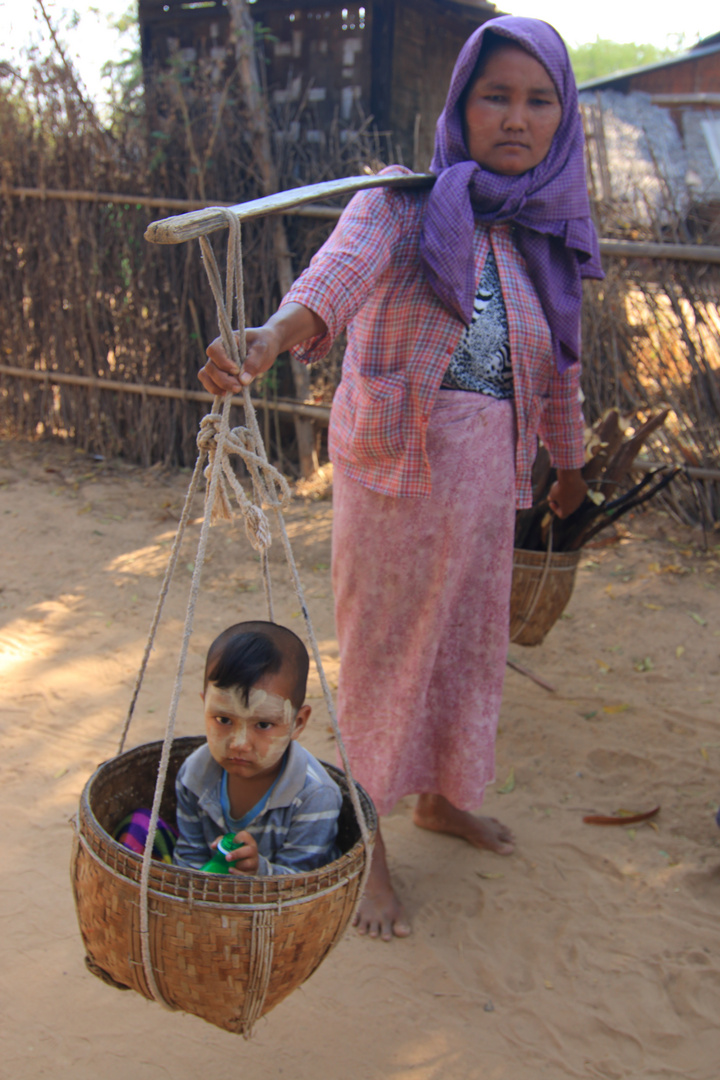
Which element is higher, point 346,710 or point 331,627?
point 346,710

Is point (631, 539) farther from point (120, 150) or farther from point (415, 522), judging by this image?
point (120, 150)

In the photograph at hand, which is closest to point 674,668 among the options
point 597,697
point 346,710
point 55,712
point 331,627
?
point 597,697

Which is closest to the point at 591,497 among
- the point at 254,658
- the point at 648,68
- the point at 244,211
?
the point at 254,658

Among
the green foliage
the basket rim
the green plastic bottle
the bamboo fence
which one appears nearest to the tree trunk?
the bamboo fence

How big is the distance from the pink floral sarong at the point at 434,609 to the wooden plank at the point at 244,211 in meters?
0.53

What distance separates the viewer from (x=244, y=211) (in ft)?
4.40

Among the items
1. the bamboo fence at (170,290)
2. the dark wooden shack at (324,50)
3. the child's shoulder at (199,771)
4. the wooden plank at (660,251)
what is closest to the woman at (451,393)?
the child's shoulder at (199,771)

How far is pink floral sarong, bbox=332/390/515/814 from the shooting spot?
2061 mm

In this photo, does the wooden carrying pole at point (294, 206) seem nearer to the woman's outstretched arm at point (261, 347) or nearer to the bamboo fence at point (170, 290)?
the bamboo fence at point (170, 290)

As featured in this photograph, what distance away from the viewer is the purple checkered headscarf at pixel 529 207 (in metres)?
1.86

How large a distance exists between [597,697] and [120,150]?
4787 mm

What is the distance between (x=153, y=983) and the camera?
138 cm

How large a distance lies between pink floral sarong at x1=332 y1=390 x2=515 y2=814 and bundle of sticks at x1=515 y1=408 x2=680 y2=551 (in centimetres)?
77

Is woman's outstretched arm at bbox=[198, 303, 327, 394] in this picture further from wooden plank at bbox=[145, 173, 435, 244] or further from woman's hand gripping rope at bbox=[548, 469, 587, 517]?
woman's hand gripping rope at bbox=[548, 469, 587, 517]
